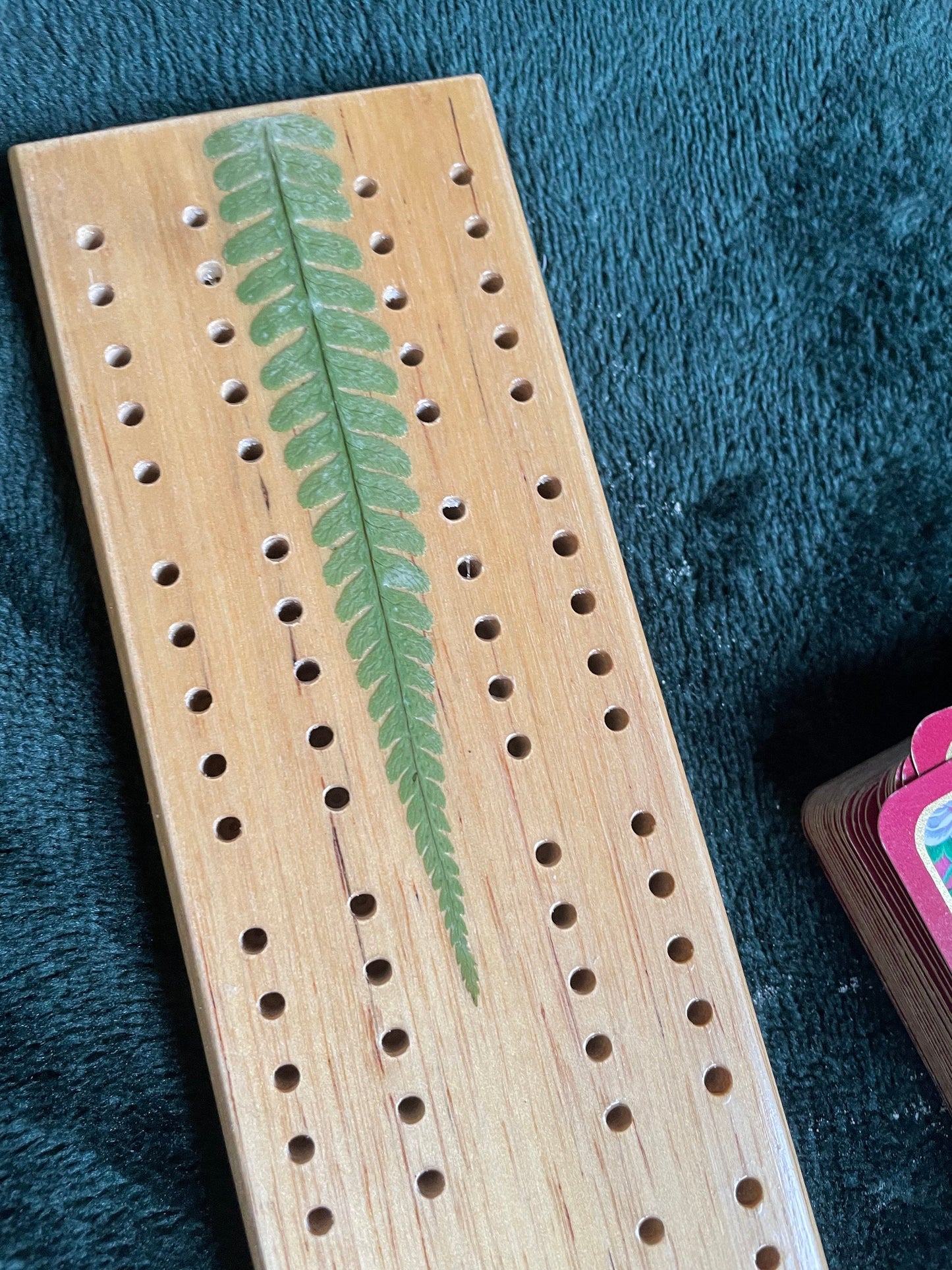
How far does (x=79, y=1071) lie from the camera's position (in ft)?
1.09

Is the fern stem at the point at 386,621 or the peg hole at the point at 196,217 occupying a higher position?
the peg hole at the point at 196,217

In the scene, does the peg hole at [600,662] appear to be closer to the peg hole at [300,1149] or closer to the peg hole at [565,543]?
the peg hole at [565,543]

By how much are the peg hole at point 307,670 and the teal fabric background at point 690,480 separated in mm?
60

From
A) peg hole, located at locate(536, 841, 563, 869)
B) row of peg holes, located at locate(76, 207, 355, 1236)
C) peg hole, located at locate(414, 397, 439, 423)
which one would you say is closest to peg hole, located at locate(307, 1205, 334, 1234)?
row of peg holes, located at locate(76, 207, 355, 1236)

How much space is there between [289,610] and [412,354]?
0.28 feet

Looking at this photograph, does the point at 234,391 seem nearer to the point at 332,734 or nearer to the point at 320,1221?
the point at 332,734

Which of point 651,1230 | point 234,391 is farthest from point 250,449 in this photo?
point 651,1230

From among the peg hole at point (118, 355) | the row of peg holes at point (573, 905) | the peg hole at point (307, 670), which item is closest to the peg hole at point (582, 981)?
the row of peg holes at point (573, 905)

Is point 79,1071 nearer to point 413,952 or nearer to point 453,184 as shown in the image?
point 413,952

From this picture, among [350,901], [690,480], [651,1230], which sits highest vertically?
[690,480]

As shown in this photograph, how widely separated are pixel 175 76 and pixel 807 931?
34 centimetres

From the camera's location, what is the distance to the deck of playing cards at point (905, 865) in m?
0.33

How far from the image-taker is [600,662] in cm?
35

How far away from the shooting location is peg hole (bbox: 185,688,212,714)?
324 mm
